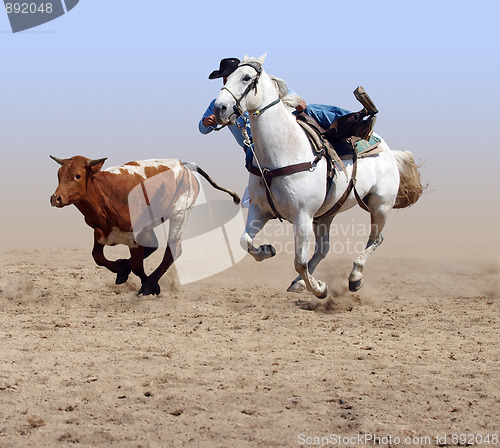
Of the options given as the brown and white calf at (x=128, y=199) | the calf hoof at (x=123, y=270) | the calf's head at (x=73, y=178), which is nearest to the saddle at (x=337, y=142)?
the brown and white calf at (x=128, y=199)

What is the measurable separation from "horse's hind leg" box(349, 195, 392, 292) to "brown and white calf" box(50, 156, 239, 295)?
1863 millimetres

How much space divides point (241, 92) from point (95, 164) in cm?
230

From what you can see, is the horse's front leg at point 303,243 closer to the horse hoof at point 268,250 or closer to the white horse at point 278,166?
the white horse at point 278,166

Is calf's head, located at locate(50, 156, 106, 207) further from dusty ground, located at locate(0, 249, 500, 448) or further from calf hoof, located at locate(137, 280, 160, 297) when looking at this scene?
calf hoof, located at locate(137, 280, 160, 297)

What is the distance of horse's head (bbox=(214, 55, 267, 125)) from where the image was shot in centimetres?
597

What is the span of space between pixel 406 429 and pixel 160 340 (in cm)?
252

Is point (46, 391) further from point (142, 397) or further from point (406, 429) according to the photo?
point (406, 429)

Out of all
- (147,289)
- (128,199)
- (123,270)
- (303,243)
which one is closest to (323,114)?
(303,243)

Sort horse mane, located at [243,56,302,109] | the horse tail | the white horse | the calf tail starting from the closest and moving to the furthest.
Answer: the white horse < horse mane, located at [243,56,302,109] < the horse tail < the calf tail

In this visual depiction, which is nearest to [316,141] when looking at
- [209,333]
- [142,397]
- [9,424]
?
[209,333]

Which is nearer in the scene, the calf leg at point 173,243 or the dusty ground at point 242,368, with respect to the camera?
the dusty ground at point 242,368

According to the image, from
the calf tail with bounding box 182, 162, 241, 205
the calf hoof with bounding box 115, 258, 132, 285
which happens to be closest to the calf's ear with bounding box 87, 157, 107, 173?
the calf hoof with bounding box 115, 258, 132, 285

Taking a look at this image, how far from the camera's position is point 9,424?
446 centimetres

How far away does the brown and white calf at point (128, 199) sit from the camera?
7.71 meters
